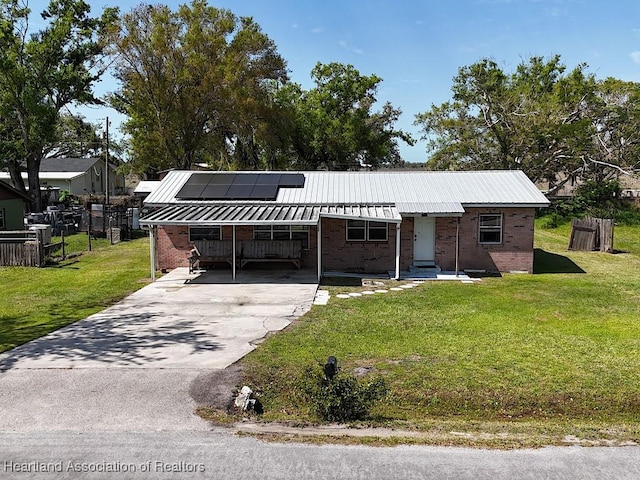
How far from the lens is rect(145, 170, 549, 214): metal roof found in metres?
18.5

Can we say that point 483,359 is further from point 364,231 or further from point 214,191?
point 214,191

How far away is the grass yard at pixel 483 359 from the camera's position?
7.19 metres

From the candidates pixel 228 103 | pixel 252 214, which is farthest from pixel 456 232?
pixel 228 103

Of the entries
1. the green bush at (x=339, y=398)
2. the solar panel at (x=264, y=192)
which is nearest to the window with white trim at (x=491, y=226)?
the solar panel at (x=264, y=192)

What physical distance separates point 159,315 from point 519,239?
1235 cm

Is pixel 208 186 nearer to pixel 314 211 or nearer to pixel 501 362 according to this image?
pixel 314 211

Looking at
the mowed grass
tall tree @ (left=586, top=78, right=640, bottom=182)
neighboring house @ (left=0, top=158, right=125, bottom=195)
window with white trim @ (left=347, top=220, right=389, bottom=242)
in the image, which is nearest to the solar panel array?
window with white trim @ (left=347, top=220, right=389, bottom=242)

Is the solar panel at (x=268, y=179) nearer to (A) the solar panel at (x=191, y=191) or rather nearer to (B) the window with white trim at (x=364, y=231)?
(A) the solar panel at (x=191, y=191)

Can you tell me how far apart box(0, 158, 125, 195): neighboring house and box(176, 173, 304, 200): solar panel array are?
3409 cm

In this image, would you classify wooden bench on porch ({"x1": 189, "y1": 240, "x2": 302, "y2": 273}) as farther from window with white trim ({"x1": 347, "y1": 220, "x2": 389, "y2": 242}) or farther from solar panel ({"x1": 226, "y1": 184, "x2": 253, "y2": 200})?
window with white trim ({"x1": 347, "y1": 220, "x2": 389, "y2": 242})

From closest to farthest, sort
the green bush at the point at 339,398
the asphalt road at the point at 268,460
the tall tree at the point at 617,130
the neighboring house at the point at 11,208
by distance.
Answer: the asphalt road at the point at 268,460 < the green bush at the point at 339,398 < the neighboring house at the point at 11,208 < the tall tree at the point at 617,130

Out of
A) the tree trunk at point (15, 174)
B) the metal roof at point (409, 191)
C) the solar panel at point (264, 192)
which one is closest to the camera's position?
the metal roof at point (409, 191)

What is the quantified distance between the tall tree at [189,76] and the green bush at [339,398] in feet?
93.0

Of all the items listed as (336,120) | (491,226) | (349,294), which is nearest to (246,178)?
(349,294)
